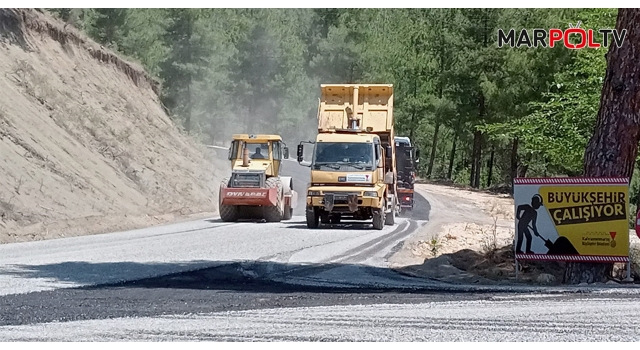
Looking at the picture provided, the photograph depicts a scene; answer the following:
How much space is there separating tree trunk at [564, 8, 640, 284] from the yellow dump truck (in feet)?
34.7

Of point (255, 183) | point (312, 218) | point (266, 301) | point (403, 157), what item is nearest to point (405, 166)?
point (403, 157)

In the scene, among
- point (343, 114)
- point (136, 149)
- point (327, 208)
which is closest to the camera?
point (327, 208)

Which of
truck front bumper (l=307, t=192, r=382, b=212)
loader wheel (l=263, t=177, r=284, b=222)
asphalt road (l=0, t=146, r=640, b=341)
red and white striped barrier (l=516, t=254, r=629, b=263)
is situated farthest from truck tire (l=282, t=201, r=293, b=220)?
red and white striped barrier (l=516, t=254, r=629, b=263)

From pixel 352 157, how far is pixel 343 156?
249mm

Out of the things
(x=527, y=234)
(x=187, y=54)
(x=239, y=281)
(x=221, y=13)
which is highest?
(x=221, y=13)

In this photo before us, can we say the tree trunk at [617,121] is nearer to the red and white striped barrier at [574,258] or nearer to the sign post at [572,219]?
the red and white striped barrier at [574,258]

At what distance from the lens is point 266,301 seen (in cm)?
1105

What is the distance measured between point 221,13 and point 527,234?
37.2 metres

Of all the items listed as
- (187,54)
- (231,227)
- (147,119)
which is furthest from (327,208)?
(187,54)

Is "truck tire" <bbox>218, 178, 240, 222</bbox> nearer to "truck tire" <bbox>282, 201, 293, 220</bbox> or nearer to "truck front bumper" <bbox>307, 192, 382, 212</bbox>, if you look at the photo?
"truck tire" <bbox>282, 201, 293, 220</bbox>

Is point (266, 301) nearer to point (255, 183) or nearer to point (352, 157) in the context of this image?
point (352, 157)

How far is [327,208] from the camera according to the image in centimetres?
2344

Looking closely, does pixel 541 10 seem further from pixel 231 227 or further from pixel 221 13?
pixel 221 13

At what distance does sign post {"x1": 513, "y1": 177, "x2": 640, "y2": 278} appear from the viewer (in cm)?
1252
